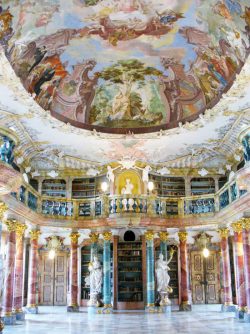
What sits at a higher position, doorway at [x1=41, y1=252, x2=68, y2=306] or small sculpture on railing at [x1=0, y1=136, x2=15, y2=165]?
small sculpture on railing at [x1=0, y1=136, x2=15, y2=165]

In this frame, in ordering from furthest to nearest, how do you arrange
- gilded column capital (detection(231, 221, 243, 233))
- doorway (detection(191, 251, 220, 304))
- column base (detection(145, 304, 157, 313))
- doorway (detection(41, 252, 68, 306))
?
doorway (detection(41, 252, 68, 306)), doorway (detection(191, 251, 220, 304)), column base (detection(145, 304, 157, 313)), gilded column capital (detection(231, 221, 243, 233))

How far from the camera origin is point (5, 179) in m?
11.1

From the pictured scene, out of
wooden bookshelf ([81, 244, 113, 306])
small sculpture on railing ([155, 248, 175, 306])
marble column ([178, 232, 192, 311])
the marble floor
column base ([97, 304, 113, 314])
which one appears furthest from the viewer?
wooden bookshelf ([81, 244, 113, 306])

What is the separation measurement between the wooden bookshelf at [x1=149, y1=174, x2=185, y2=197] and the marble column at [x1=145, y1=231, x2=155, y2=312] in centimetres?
311

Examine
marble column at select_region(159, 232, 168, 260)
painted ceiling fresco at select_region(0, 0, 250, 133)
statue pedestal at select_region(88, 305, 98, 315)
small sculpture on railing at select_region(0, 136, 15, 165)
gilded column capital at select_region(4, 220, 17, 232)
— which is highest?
painted ceiling fresco at select_region(0, 0, 250, 133)

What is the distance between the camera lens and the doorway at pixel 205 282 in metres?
24.1

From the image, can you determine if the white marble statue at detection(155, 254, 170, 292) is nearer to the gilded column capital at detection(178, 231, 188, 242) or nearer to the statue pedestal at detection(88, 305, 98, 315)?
the gilded column capital at detection(178, 231, 188, 242)

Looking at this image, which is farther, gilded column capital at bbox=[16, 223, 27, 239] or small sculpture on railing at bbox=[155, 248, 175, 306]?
small sculpture on railing at bbox=[155, 248, 175, 306]

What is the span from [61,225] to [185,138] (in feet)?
23.9

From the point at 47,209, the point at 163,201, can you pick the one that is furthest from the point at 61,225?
the point at 163,201

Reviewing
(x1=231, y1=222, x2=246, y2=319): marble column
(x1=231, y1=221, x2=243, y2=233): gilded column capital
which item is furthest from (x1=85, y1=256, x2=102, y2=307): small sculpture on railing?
(x1=231, y1=221, x2=243, y2=233): gilded column capital

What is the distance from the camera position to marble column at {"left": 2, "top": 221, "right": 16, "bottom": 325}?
15742 mm

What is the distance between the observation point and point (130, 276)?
2105 cm

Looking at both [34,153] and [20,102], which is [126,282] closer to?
[34,153]
